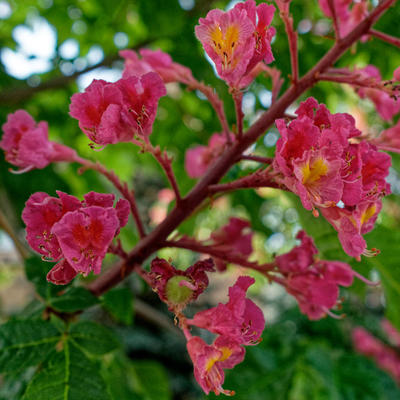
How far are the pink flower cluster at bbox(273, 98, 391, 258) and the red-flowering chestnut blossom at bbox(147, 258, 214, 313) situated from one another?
0.60 feet

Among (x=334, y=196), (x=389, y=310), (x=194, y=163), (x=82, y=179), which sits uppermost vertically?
(x=334, y=196)

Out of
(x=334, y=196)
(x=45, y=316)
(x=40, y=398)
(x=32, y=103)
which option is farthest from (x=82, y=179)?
(x=334, y=196)

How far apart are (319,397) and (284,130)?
1.03m

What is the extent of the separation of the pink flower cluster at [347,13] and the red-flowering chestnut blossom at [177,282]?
58cm

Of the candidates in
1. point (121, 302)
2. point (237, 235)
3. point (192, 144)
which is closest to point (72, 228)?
point (237, 235)

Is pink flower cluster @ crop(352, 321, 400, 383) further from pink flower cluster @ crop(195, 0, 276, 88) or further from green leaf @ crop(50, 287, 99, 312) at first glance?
pink flower cluster @ crop(195, 0, 276, 88)

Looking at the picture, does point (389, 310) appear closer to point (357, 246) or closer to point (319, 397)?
point (319, 397)

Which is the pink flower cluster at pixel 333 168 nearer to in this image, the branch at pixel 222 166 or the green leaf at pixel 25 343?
the branch at pixel 222 166

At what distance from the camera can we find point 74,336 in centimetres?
89

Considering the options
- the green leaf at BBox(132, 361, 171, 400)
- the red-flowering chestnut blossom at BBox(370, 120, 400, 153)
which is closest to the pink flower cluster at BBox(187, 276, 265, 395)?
the red-flowering chestnut blossom at BBox(370, 120, 400, 153)

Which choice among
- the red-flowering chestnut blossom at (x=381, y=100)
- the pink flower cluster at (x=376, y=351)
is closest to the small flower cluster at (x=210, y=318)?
the red-flowering chestnut blossom at (x=381, y=100)

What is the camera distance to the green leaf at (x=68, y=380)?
2.53 ft

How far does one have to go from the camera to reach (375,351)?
2578 millimetres

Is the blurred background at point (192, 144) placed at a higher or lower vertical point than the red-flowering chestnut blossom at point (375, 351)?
higher
